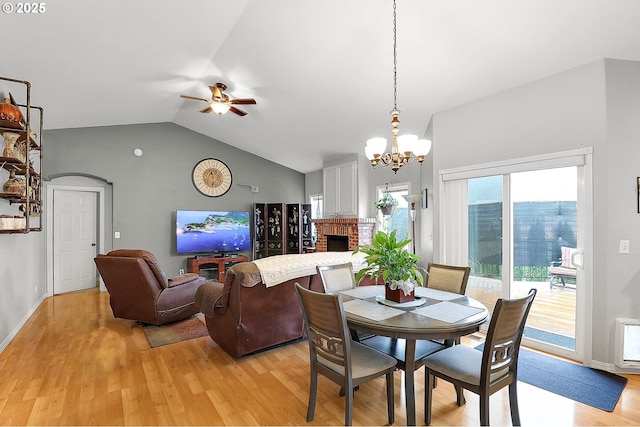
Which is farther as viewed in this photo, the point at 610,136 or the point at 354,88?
the point at 354,88

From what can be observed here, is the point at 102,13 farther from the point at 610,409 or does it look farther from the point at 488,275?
the point at 610,409

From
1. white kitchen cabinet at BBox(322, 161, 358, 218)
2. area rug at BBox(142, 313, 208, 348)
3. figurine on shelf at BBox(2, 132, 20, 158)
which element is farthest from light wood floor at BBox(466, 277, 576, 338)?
figurine on shelf at BBox(2, 132, 20, 158)

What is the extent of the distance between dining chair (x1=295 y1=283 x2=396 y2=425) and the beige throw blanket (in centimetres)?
90

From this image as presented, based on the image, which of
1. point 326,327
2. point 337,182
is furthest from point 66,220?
point 326,327

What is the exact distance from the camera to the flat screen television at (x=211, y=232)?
634 cm

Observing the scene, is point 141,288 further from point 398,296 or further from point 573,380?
point 573,380

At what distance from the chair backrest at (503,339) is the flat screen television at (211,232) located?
5.70 meters

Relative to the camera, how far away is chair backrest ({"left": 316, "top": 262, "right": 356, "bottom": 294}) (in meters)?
2.83

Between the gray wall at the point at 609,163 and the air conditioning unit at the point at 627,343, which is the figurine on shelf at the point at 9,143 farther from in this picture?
the air conditioning unit at the point at 627,343

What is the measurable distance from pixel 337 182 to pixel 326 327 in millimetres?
4614

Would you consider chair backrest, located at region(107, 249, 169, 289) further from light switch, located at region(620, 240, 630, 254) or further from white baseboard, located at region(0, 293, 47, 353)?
light switch, located at region(620, 240, 630, 254)

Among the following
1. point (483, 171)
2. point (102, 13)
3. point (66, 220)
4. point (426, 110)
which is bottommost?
point (66, 220)

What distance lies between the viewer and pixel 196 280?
4.30 m

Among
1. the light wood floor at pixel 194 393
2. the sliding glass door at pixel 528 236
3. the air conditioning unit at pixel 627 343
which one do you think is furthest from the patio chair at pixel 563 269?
the light wood floor at pixel 194 393
